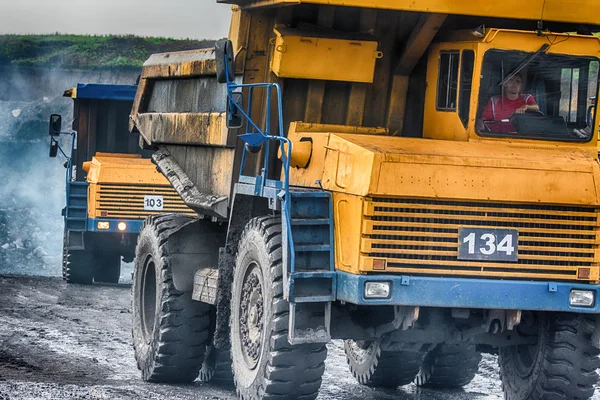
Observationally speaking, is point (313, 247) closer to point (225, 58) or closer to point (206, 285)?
point (225, 58)

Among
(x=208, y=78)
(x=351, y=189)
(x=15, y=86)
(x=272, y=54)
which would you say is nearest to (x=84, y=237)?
(x=208, y=78)

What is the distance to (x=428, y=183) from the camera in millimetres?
6965

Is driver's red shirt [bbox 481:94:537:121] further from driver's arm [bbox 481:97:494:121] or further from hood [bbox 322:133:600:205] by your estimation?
hood [bbox 322:133:600:205]

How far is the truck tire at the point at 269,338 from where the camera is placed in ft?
24.2

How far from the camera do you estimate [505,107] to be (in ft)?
25.1

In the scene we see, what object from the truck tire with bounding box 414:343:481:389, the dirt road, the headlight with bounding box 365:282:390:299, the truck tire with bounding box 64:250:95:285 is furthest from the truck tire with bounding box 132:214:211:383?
the truck tire with bounding box 64:250:95:285

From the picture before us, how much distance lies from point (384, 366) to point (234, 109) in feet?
8.24

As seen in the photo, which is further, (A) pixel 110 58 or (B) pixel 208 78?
(A) pixel 110 58

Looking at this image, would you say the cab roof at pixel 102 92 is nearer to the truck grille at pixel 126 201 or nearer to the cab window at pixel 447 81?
the truck grille at pixel 126 201

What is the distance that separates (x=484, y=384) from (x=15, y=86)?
149 ft

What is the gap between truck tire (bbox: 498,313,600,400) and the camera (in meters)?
7.58

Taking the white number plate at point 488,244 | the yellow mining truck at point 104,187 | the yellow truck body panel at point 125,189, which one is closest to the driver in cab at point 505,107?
the white number plate at point 488,244

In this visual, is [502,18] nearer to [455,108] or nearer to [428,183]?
[455,108]

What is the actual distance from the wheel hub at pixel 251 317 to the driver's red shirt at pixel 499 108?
171 cm
